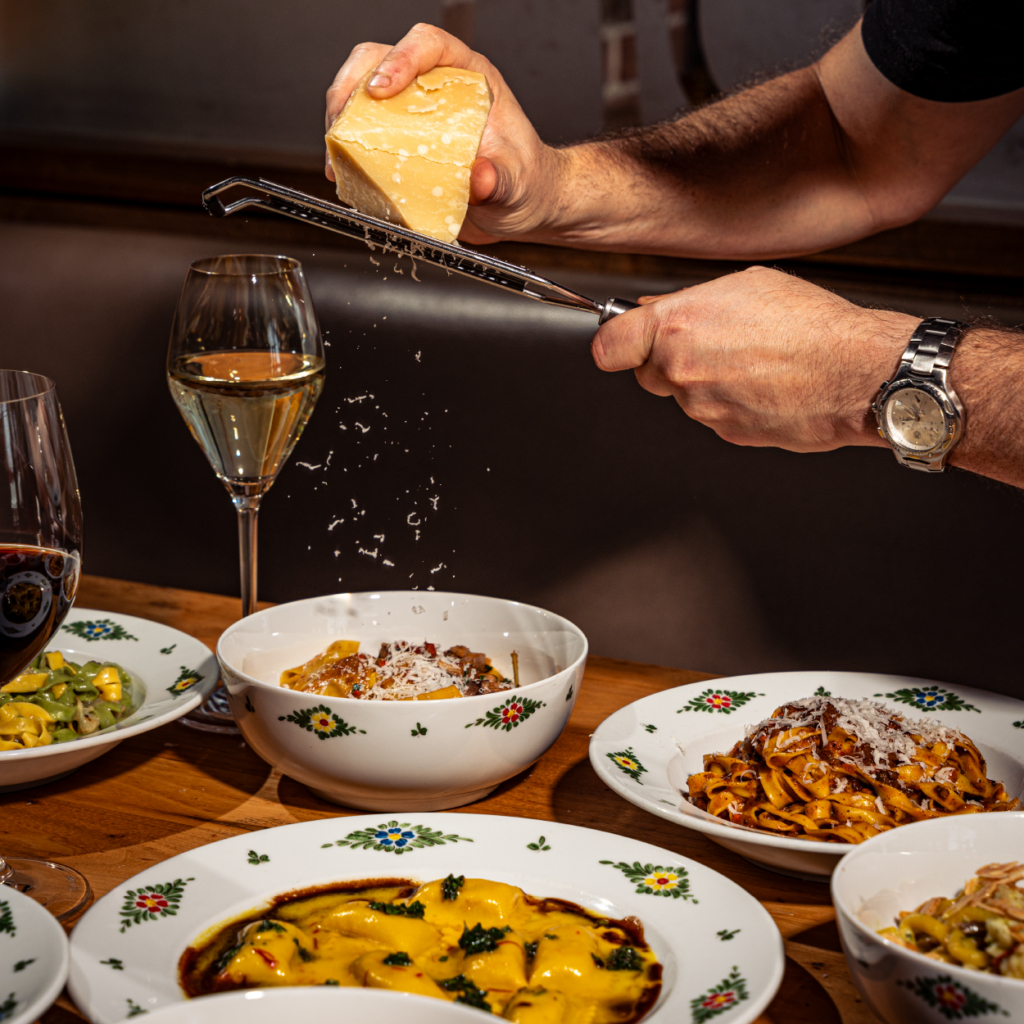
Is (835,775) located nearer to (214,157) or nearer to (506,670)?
(506,670)

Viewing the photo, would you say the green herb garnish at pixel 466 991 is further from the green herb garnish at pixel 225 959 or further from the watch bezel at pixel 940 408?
the watch bezel at pixel 940 408

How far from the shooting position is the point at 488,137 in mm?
1335

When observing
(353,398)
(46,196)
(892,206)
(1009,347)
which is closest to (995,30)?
(892,206)

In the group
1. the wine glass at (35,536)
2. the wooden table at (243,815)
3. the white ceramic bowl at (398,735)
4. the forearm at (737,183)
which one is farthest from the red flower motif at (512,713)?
the forearm at (737,183)

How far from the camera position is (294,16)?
3.12 meters

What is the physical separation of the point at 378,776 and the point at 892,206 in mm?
1352

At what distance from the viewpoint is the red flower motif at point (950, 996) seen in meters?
0.54

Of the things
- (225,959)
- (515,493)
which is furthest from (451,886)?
(515,493)

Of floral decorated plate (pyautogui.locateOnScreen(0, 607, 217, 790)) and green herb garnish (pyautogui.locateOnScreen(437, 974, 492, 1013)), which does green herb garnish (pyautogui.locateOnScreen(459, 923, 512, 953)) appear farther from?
floral decorated plate (pyautogui.locateOnScreen(0, 607, 217, 790))

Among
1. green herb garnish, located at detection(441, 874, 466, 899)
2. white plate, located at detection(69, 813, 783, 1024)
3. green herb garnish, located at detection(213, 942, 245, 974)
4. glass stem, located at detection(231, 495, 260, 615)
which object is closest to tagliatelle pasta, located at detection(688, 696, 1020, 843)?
white plate, located at detection(69, 813, 783, 1024)

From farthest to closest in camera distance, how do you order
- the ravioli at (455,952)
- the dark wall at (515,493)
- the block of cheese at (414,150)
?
the dark wall at (515,493) < the block of cheese at (414,150) < the ravioli at (455,952)

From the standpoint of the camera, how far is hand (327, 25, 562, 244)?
3.51 feet

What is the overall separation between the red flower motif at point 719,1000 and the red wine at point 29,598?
489 millimetres

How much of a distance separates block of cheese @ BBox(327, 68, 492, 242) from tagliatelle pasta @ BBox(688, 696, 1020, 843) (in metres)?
0.55
